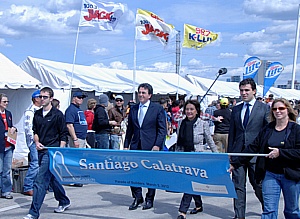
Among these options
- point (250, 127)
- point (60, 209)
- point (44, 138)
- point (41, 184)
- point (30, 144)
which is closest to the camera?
point (250, 127)

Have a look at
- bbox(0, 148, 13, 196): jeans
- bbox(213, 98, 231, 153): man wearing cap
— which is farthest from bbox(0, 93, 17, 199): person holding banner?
bbox(213, 98, 231, 153): man wearing cap

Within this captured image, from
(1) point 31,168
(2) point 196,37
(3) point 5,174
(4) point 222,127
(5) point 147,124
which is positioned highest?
(2) point 196,37

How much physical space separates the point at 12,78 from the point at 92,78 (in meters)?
7.42

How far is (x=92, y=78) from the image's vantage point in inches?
768

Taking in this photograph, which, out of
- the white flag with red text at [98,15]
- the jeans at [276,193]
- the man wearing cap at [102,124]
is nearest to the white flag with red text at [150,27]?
the white flag with red text at [98,15]

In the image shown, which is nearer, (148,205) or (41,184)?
(41,184)

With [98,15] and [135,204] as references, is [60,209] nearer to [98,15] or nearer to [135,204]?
[135,204]

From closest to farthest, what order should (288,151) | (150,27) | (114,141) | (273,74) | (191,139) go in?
1. (288,151)
2. (191,139)
3. (114,141)
4. (150,27)
5. (273,74)

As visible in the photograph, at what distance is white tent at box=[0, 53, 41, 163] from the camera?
1219 centimetres

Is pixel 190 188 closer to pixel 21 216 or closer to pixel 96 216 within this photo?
pixel 96 216

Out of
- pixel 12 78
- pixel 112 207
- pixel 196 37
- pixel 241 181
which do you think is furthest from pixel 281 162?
pixel 196 37

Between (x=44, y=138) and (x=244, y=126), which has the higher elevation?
(x=244, y=126)

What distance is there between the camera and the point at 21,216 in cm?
700

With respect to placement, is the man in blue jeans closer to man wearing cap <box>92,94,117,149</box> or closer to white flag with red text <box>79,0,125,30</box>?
man wearing cap <box>92,94,117,149</box>
